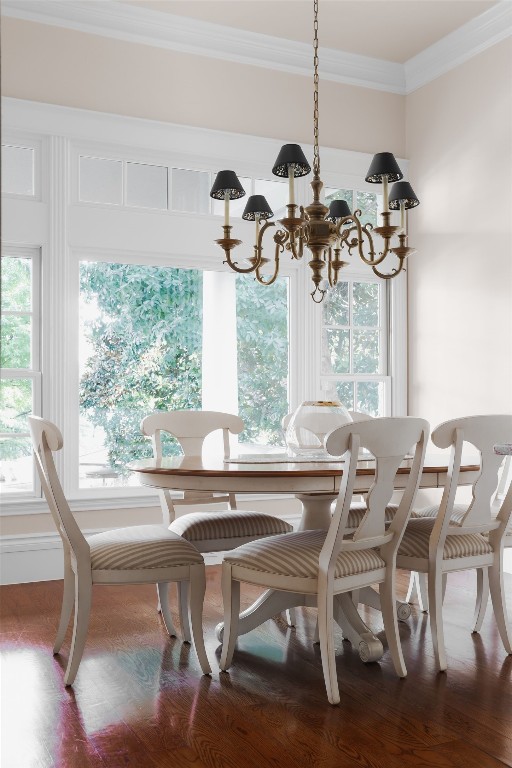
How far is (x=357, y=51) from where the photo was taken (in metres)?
5.17

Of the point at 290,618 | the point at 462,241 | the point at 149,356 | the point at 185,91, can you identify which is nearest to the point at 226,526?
the point at 290,618

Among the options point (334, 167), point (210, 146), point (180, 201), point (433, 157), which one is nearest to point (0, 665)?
point (180, 201)

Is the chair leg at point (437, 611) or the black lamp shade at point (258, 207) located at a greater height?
Answer: the black lamp shade at point (258, 207)

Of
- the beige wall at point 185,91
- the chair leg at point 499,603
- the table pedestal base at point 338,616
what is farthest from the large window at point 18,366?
the chair leg at point 499,603

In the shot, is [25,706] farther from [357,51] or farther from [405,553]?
[357,51]

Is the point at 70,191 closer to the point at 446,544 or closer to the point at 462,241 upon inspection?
the point at 462,241

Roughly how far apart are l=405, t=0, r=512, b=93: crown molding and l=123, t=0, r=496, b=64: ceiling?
50 mm

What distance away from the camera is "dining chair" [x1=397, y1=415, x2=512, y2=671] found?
2.68 meters

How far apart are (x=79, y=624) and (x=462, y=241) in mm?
3550

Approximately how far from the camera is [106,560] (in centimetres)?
262

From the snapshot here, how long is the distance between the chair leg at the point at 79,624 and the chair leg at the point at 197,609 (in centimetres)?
36

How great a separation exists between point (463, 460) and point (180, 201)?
2709 mm

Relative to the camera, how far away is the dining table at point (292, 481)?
2.56m

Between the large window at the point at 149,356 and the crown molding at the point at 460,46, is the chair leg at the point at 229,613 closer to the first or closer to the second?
the large window at the point at 149,356
